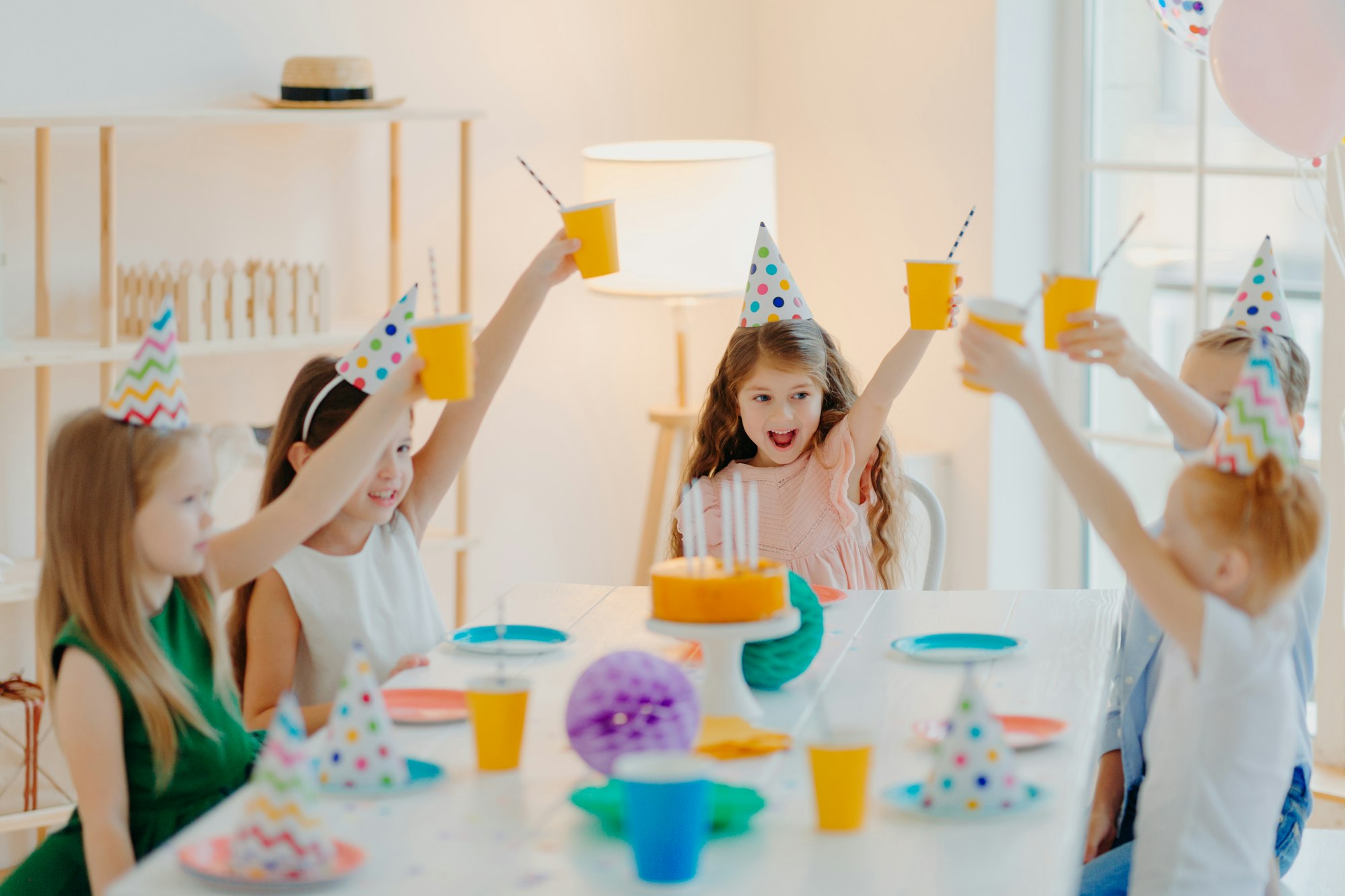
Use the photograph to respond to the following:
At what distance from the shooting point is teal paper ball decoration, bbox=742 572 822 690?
1.75 metres

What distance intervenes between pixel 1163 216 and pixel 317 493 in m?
2.33

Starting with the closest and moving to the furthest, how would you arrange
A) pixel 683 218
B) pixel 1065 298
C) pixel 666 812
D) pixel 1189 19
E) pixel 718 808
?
pixel 666 812 → pixel 718 808 → pixel 1065 298 → pixel 1189 19 → pixel 683 218

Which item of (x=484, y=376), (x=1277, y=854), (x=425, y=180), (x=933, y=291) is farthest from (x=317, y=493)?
(x=425, y=180)

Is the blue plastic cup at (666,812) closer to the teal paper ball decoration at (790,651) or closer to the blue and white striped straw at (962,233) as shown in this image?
the teal paper ball decoration at (790,651)

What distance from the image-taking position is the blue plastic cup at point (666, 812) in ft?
4.07

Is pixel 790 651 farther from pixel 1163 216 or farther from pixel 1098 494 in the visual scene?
pixel 1163 216

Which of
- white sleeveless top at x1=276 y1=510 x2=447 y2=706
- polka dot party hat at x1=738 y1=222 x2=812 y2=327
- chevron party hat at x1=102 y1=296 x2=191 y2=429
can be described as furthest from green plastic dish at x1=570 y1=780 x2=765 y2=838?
polka dot party hat at x1=738 y1=222 x2=812 y2=327

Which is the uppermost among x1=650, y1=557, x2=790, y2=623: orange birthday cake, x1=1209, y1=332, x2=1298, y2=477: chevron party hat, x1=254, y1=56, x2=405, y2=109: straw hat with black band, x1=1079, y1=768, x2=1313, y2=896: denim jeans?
x1=254, y1=56, x2=405, y2=109: straw hat with black band

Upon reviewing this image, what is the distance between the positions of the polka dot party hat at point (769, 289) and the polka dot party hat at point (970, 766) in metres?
1.18

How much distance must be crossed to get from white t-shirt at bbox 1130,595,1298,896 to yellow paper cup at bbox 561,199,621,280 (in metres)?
0.85

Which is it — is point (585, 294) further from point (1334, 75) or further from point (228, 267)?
point (1334, 75)

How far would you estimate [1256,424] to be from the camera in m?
1.47

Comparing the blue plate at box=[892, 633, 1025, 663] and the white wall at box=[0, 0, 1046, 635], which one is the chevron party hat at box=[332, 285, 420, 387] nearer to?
the blue plate at box=[892, 633, 1025, 663]

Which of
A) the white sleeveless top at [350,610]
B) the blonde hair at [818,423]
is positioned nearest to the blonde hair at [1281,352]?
the blonde hair at [818,423]
